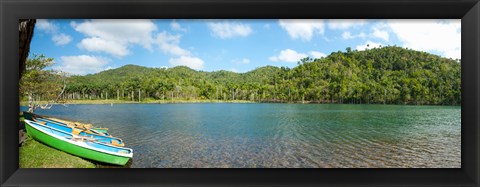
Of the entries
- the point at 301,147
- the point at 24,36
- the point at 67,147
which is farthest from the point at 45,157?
the point at 301,147

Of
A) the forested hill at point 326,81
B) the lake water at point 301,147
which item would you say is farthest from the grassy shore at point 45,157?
the forested hill at point 326,81

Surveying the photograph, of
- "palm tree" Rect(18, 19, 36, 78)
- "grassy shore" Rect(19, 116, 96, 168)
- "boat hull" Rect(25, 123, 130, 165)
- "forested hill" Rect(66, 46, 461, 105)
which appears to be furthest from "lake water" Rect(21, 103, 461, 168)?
"forested hill" Rect(66, 46, 461, 105)

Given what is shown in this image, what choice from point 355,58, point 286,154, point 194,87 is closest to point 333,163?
point 286,154

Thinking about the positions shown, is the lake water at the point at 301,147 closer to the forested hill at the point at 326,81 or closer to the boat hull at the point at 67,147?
the boat hull at the point at 67,147

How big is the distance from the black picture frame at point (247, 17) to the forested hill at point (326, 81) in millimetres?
22264

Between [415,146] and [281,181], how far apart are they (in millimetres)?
8558

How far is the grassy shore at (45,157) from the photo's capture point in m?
3.34

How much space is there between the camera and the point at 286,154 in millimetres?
7125

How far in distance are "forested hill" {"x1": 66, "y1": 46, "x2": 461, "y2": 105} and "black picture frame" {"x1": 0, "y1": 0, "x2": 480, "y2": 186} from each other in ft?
73.0

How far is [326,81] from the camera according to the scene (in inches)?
1158

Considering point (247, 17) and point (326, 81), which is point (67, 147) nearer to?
point (247, 17)

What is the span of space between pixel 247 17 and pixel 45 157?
3137mm

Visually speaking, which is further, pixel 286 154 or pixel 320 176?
pixel 286 154
